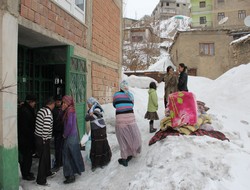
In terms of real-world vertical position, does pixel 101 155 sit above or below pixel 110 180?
above

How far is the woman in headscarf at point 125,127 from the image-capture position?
4801mm

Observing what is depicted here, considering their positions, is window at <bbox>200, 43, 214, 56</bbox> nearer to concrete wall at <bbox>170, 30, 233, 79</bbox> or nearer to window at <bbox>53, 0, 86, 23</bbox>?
concrete wall at <bbox>170, 30, 233, 79</bbox>

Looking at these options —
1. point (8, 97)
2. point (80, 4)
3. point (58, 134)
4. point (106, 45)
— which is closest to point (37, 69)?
point (80, 4)

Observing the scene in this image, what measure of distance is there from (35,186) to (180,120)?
10.7 feet

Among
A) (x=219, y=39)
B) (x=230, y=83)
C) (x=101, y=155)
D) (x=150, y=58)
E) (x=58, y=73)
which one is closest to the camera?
(x=101, y=155)

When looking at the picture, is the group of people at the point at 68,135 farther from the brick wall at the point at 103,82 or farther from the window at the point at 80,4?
the window at the point at 80,4

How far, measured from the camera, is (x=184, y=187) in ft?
11.7

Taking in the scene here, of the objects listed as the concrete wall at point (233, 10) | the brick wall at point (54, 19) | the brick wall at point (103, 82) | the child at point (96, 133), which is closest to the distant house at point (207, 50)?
the concrete wall at point (233, 10)

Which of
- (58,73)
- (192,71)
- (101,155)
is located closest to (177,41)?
(192,71)

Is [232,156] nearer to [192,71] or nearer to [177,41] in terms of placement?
[192,71]

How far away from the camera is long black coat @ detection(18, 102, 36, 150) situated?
4.67m

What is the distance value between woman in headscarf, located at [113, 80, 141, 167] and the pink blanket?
1130 mm

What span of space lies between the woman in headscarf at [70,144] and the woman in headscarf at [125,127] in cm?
86

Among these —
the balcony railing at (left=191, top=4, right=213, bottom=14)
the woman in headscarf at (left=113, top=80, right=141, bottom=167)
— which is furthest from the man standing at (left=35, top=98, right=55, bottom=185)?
the balcony railing at (left=191, top=4, right=213, bottom=14)
